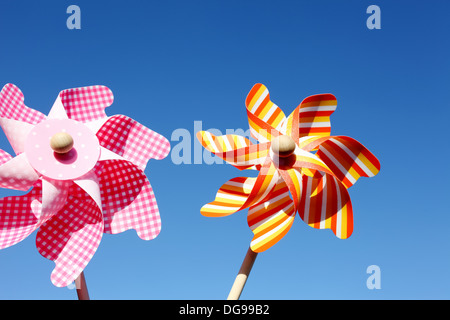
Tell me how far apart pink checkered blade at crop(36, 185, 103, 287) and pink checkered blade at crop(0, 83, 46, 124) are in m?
0.44

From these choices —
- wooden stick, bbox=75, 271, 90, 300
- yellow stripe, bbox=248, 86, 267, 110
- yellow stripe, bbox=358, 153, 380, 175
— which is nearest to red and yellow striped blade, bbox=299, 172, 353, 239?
yellow stripe, bbox=358, 153, 380, 175

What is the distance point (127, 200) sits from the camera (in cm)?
308

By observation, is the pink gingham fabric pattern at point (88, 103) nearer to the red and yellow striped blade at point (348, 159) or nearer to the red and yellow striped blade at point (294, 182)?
the red and yellow striped blade at point (294, 182)

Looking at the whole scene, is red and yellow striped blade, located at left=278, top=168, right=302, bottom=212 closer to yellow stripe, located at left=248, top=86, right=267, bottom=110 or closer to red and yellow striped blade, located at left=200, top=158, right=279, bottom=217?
red and yellow striped blade, located at left=200, top=158, right=279, bottom=217

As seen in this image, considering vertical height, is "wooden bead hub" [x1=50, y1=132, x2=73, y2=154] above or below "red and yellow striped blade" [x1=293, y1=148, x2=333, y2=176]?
above

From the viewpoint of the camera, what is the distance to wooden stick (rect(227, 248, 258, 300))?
9.63 feet

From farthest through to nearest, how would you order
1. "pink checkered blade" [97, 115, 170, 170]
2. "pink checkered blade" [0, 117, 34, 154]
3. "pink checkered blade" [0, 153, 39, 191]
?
1. "pink checkered blade" [97, 115, 170, 170]
2. "pink checkered blade" [0, 117, 34, 154]
3. "pink checkered blade" [0, 153, 39, 191]

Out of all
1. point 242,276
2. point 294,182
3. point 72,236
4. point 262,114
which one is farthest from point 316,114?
point 72,236

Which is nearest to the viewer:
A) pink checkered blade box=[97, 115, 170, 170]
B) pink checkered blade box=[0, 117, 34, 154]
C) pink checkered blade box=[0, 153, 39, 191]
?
pink checkered blade box=[0, 153, 39, 191]

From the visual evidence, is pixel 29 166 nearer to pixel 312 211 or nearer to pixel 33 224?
pixel 33 224

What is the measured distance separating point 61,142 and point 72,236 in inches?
18.2
